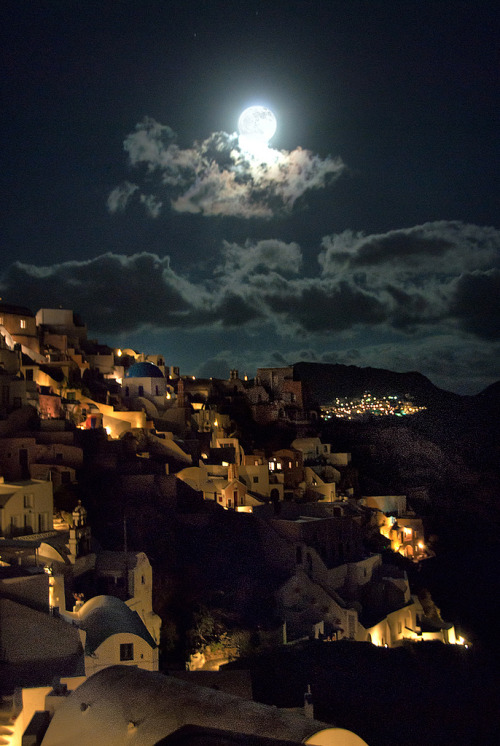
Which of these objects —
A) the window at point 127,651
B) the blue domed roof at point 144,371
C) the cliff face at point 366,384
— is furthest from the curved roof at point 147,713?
the cliff face at point 366,384

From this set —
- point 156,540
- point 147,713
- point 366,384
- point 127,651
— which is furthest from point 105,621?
point 366,384

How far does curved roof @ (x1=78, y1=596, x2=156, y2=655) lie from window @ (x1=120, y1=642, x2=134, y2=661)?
40cm

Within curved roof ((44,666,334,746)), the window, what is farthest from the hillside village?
curved roof ((44,666,334,746))

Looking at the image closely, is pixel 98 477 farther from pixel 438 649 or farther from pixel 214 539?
pixel 438 649

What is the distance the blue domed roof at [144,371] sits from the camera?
52.9 m

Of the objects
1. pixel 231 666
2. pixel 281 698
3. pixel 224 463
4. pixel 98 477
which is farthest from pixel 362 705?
pixel 224 463

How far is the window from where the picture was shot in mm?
20641

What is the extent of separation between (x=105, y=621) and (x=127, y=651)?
119 cm

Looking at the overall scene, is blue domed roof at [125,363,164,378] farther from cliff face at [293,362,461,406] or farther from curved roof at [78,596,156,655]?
cliff face at [293,362,461,406]

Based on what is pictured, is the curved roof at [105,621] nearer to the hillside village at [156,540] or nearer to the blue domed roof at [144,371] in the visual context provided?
the hillside village at [156,540]

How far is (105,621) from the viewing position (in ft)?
69.8

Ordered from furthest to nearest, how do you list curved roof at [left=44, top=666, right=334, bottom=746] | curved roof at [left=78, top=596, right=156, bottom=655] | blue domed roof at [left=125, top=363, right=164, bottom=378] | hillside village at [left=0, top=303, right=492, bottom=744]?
1. blue domed roof at [left=125, top=363, right=164, bottom=378]
2. hillside village at [left=0, top=303, right=492, bottom=744]
3. curved roof at [left=78, top=596, right=156, bottom=655]
4. curved roof at [left=44, top=666, right=334, bottom=746]

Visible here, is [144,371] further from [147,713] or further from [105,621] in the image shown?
[147,713]

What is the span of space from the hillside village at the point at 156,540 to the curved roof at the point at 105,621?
77mm
